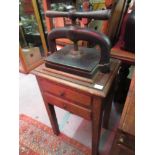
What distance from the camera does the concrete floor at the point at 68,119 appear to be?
4.06 feet

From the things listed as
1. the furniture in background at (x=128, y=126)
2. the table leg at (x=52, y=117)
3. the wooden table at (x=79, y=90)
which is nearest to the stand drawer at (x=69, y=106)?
the wooden table at (x=79, y=90)

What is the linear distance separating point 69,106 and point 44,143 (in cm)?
62

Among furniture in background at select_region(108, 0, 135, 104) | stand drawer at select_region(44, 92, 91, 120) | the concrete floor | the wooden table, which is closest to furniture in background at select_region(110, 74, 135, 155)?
the wooden table

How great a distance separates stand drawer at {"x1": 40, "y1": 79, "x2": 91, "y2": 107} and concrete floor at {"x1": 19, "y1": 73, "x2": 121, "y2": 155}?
63 centimetres

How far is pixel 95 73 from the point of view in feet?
2.30

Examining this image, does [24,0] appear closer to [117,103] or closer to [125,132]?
[117,103]

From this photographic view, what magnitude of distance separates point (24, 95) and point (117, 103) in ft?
3.84

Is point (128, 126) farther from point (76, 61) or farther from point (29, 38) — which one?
point (29, 38)

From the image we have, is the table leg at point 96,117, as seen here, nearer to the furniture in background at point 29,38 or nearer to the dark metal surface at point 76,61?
the dark metal surface at point 76,61

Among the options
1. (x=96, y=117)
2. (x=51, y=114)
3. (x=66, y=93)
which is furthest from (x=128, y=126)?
(x=51, y=114)

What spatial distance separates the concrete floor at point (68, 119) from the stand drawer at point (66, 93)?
0.63 m

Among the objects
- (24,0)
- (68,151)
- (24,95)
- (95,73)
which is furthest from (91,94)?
(24,0)
